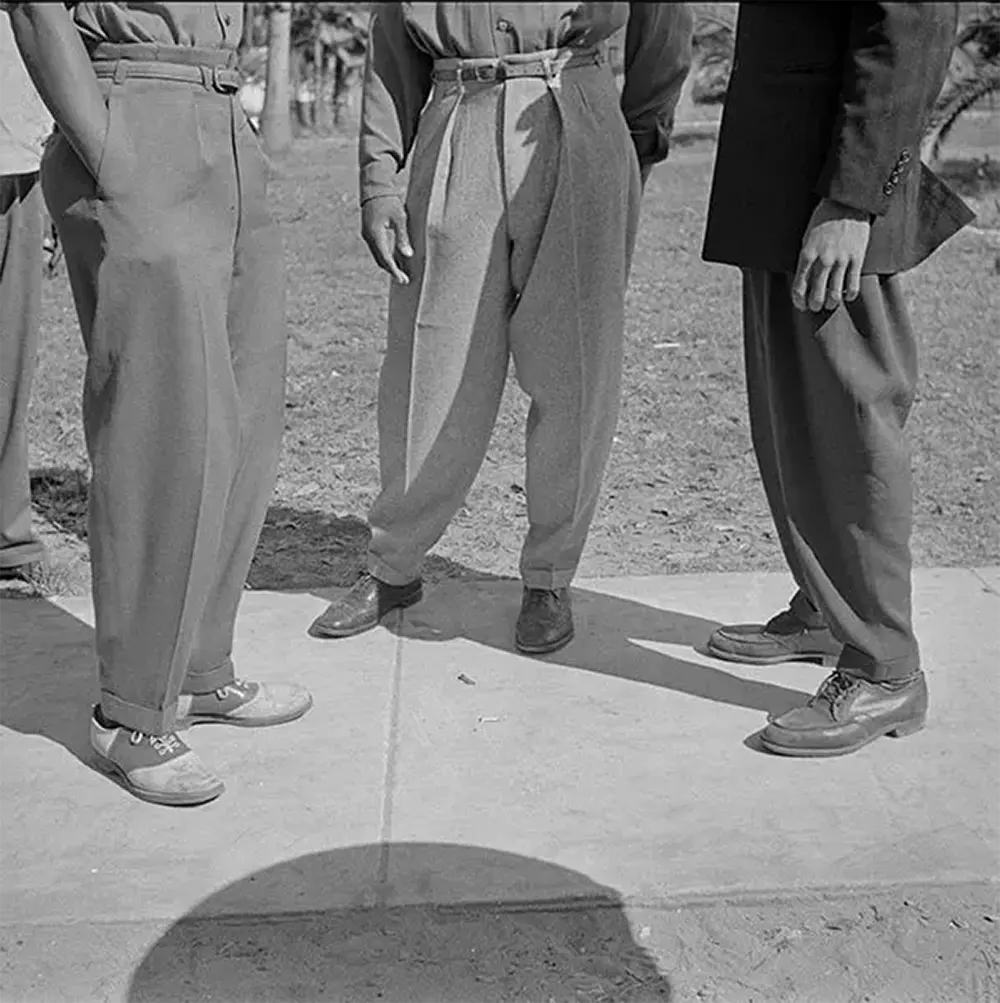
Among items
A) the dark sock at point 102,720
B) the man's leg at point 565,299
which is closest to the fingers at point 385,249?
the man's leg at point 565,299

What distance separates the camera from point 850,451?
124 inches

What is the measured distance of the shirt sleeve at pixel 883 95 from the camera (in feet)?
9.01

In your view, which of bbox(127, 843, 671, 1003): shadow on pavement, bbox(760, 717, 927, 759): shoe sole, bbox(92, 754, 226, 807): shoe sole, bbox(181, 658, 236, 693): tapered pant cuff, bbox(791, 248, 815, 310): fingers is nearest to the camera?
bbox(127, 843, 671, 1003): shadow on pavement

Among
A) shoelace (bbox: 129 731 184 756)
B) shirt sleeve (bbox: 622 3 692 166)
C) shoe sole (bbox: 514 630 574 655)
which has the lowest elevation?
shoe sole (bbox: 514 630 574 655)

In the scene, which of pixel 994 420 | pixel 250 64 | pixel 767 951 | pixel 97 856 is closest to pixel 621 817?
pixel 767 951

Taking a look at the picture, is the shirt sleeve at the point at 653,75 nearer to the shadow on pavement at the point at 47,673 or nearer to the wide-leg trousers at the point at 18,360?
the wide-leg trousers at the point at 18,360

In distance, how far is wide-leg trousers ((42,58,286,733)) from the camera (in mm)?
2844

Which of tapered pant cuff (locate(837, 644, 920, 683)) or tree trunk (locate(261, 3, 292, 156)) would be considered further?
tree trunk (locate(261, 3, 292, 156))

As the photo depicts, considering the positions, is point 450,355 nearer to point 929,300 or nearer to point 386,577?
point 386,577

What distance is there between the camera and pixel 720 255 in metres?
3.20

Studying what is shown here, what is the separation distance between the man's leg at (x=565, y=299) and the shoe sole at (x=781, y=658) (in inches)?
16.6

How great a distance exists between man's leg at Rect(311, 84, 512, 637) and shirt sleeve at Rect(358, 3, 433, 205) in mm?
76

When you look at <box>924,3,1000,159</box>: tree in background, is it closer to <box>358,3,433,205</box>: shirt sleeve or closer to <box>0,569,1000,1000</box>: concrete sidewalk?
<box>358,3,433,205</box>: shirt sleeve

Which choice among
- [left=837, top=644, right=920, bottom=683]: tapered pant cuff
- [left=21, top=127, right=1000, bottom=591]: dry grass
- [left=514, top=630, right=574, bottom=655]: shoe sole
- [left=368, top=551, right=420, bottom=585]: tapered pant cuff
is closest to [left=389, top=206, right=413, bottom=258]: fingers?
[left=368, top=551, right=420, bottom=585]: tapered pant cuff
